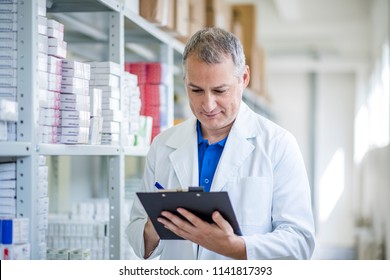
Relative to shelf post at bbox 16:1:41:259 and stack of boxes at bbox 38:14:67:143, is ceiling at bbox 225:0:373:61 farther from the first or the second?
shelf post at bbox 16:1:41:259

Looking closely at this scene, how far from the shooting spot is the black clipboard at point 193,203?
1737mm

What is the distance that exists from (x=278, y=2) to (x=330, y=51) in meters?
2.94

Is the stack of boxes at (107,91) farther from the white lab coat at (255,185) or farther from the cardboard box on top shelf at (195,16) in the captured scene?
the cardboard box on top shelf at (195,16)

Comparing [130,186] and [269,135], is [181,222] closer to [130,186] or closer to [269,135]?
[269,135]

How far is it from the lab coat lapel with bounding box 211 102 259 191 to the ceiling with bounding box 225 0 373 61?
5.54 meters

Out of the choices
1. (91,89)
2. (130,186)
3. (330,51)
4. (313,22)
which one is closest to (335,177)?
(330,51)

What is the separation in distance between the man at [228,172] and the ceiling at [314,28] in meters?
5.57

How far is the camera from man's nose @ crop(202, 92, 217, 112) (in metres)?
1.95

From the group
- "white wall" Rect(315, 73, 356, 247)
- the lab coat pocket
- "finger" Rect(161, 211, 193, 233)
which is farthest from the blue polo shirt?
"white wall" Rect(315, 73, 356, 247)

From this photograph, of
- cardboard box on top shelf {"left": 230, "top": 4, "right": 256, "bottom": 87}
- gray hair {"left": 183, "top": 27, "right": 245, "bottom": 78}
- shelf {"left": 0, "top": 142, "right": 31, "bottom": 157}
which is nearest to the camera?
shelf {"left": 0, "top": 142, "right": 31, "bottom": 157}

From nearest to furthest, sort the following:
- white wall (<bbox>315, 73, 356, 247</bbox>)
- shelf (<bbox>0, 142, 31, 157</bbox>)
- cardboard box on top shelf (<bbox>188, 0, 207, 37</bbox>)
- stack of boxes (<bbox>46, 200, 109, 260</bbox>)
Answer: shelf (<bbox>0, 142, 31, 157</bbox>)
stack of boxes (<bbox>46, 200, 109, 260</bbox>)
cardboard box on top shelf (<bbox>188, 0, 207, 37</bbox>)
white wall (<bbox>315, 73, 356, 247</bbox>)

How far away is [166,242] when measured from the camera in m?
2.14

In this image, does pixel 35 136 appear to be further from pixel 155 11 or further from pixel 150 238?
pixel 155 11
